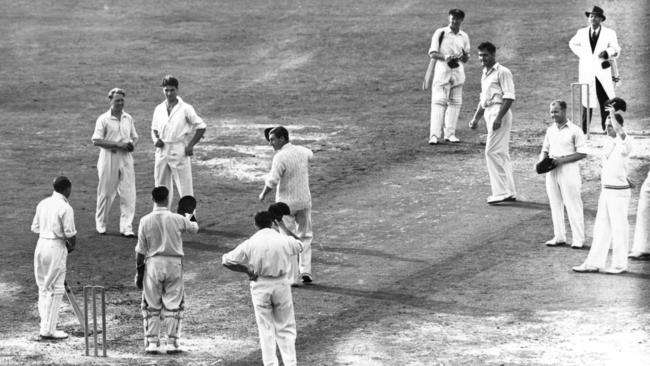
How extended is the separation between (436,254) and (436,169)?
4.29 metres

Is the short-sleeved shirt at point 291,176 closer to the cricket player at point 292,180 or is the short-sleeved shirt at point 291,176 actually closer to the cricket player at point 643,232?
the cricket player at point 292,180

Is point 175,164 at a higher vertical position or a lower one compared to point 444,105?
lower

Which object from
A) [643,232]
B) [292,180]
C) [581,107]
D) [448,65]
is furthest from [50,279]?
[581,107]

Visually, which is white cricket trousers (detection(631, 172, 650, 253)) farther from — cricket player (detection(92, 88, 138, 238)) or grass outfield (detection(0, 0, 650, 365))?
cricket player (detection(92, 88, 138, 238))

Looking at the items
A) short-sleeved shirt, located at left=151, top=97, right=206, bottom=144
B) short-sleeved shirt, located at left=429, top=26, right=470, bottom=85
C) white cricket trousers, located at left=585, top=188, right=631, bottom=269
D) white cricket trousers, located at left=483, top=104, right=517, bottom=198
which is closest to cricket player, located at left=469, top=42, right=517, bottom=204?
white cricket trousers, located at left=483, top=104, right=517, bottom=198

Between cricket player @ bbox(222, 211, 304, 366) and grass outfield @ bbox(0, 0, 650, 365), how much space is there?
2.23 feet

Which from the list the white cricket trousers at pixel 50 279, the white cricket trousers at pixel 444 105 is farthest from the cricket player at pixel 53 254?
the white cricket trousers at pixel 444 105

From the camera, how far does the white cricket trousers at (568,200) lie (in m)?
18.8

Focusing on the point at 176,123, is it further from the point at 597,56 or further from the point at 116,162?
the point at 597,56

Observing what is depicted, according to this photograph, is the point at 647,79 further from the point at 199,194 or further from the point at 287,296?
the point at 287,296

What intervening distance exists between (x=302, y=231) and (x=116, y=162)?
12.9 ft

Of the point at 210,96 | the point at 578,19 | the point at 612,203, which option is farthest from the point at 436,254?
the point at 578,19

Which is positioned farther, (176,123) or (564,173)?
(176,123)

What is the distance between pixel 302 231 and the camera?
58.6 ft
